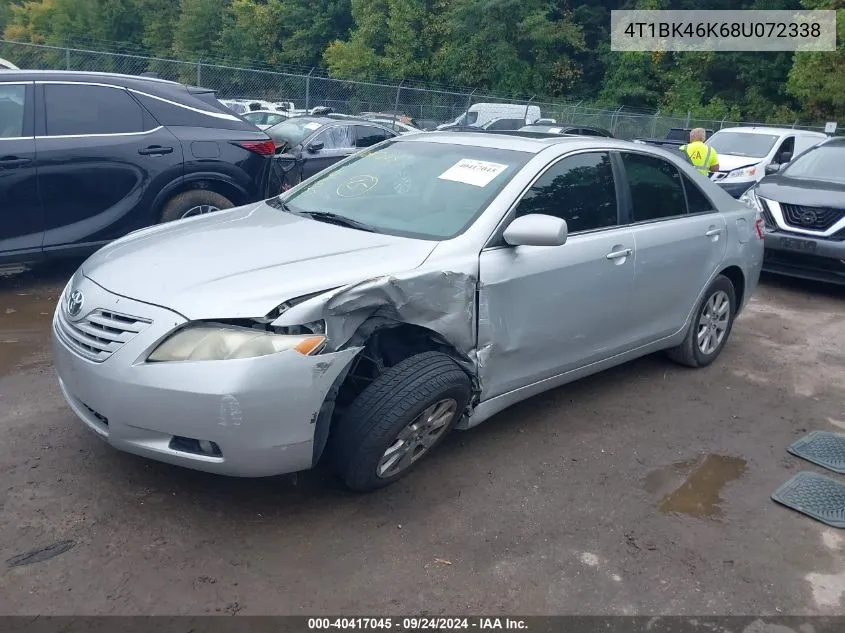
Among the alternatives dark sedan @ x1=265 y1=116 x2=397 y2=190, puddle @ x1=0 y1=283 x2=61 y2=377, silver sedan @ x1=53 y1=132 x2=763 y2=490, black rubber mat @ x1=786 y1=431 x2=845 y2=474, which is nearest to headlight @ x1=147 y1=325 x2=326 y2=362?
silver sedan @ x1=53 y1=132 x2=763 y2=490

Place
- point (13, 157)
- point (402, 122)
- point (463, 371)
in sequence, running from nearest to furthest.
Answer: point (463, 371) → point (13, 157) → point (402, 122)

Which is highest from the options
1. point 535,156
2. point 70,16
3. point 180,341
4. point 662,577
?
point 70,16

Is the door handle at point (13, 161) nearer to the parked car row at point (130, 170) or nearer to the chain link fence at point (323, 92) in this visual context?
the parked car row at point (130, 170)

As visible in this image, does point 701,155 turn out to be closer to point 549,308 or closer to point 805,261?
point 805,261

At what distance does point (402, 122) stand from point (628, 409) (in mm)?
16276

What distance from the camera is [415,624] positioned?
2660 millimetres

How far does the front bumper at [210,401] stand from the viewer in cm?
281

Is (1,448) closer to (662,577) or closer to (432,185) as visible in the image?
(432,185)

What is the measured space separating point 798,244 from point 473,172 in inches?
201

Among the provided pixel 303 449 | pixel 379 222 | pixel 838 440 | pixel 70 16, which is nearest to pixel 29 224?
pixel 379 222

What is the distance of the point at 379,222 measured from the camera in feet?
12.5

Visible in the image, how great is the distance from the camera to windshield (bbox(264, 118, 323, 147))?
12052mm

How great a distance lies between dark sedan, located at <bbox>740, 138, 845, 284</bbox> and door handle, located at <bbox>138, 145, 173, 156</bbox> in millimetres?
6107

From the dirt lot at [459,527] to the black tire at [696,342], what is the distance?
69 cm
